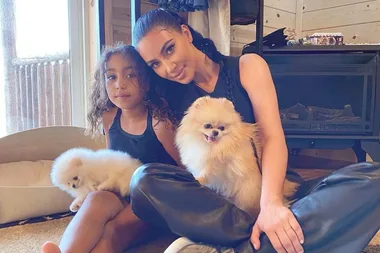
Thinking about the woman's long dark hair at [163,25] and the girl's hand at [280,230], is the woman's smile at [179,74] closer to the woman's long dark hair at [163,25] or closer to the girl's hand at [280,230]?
the woman's long dark hair at [163,25]

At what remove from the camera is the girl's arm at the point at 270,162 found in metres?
0.80

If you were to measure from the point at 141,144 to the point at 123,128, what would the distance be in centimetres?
9

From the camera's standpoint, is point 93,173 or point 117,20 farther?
point 117,20

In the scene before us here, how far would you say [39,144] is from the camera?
180cm

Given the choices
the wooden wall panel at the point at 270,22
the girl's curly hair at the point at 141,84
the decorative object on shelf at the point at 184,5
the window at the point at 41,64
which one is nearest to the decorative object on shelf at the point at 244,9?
the decorative object on shelf at the point at 184,5

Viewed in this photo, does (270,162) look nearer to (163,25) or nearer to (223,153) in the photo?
(223,153)

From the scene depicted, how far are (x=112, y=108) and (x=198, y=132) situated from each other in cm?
49

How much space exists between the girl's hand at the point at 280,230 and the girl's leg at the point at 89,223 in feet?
1.46

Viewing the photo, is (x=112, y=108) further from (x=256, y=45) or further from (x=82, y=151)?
(x=256, y=45)

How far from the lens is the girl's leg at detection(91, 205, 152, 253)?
104 centimetres

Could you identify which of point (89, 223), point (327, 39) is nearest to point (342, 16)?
point (327, 39)

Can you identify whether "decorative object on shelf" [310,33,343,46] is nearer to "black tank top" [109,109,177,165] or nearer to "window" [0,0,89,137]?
"black tank top" [109,109,177,165]

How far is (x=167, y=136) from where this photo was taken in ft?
Result: 4.08

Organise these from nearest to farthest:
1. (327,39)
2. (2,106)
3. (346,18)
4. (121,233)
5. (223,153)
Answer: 1. (223,153)
2. (121,233)
3. (327,39)
4. (2,106)
5. (346,18)
